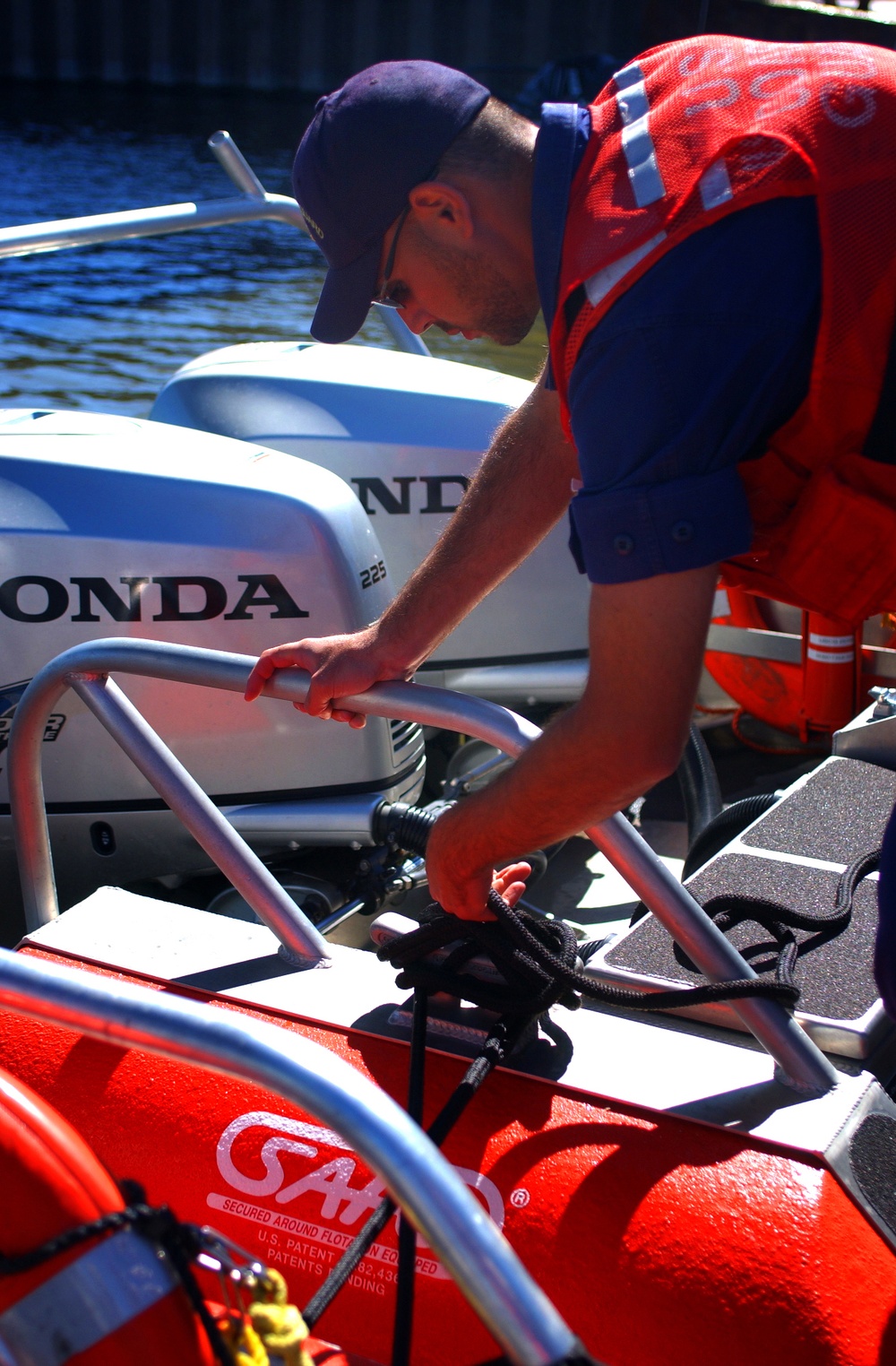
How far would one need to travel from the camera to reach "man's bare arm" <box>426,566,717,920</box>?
107cm

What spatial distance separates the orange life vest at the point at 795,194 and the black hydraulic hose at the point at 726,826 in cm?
127

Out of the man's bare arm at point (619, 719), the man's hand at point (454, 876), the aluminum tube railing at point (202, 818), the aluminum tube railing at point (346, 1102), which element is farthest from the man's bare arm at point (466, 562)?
the aluminum tube railing at point (346, 1102)

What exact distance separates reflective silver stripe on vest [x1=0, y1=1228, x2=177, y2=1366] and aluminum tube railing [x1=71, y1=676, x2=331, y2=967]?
80 cm

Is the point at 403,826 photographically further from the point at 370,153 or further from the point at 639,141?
the point at 639,141

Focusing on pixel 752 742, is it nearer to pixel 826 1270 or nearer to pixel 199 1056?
pixel 826 1270

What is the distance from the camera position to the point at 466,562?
5.42 feet

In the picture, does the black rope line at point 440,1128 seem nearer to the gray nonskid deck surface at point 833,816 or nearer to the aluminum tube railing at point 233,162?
the gray nonskid deck surface at point 833,816

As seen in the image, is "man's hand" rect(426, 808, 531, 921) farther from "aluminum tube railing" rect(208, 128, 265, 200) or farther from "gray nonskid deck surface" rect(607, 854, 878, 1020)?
"aluminum tube railing" rect(208, 128, 265, 200)

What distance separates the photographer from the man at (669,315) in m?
1.05

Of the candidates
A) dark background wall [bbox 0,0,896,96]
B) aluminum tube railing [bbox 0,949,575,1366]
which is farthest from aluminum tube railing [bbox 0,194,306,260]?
dark background wall [bbox 0,0,896,96]

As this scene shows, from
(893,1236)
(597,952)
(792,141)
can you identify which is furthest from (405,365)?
(893,1236)

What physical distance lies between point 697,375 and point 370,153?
1.60 feet

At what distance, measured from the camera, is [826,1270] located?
1140 millimetres

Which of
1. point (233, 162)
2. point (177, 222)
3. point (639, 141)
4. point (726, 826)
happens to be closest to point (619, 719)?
point (639, 141)
